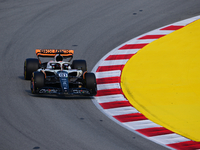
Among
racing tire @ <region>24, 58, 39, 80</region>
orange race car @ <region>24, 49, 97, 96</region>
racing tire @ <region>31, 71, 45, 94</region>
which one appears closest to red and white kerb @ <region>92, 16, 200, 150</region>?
orange race car @ <region>24, 49, 97, 96</region>

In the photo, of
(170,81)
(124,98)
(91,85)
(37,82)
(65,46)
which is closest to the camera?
(37,82)

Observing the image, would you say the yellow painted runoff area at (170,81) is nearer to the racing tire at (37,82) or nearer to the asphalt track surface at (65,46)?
the asphalt track surface at (65,46)

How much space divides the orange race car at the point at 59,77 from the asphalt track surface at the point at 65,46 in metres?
0.36

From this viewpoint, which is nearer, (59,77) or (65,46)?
(59,77)

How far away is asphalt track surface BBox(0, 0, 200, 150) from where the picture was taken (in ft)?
33.7

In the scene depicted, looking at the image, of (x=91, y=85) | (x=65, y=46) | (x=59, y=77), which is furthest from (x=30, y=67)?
(x=65, y=46)

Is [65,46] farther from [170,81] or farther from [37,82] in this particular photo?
[37,82]

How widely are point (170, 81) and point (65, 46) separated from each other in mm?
5483

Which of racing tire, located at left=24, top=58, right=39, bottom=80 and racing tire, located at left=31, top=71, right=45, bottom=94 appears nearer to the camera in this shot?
racing tire, located at left=31, top=71, right=45, bottom=94

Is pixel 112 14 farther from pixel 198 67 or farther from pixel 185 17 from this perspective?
pixel 198 67

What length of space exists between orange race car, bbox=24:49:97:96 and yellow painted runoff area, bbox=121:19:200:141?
4.69 feet

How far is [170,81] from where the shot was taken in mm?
14711

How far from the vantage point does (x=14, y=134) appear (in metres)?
10.3

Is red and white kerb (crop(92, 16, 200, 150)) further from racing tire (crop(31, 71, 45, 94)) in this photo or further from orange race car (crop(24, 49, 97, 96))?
racing tire (crop(31, 71, 45, 94))
